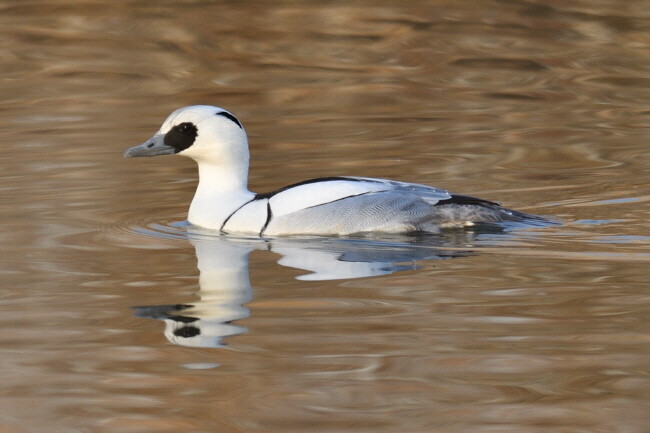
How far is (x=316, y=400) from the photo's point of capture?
5.12 metres

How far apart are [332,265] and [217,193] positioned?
1546mm

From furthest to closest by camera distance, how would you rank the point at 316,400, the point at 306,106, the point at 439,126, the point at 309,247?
the point at 306,106
the point at 439,126
the point at 309,247
the point at 316,400

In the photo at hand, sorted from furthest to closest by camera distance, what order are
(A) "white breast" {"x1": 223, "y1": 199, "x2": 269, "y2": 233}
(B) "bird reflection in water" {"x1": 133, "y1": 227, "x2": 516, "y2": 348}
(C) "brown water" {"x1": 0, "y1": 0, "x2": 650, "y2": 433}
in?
(A) "white breast" {"x1": 223, "y1": 199, "x2": 269, "y2": 233}
(B) "bird reflection in water" {"x1": 133, "y1": 227, "x2": 516, "y2": 348}
(C) "brown water" {"x1": 0, "y1": 0, "x2": 650, "y2": 433}

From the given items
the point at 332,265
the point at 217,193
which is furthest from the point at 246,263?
the point at 217,193

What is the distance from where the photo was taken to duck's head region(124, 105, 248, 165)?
8820 mm

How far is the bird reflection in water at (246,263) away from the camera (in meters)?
6.30

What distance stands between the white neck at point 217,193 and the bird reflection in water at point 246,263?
125mm

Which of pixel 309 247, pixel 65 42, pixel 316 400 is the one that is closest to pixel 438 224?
pixel 309 247

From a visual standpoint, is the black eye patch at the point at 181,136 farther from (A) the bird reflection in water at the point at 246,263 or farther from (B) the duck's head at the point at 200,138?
(A) the bird reflection in water at the point at 246,263

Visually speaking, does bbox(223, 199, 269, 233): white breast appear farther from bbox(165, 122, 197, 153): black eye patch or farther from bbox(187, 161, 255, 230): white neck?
bbox(165, 122, 197, 153): black eye patch

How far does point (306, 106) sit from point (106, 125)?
2.40m

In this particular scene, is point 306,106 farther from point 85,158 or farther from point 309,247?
point 309,247

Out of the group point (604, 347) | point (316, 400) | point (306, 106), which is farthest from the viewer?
point (306, 106)

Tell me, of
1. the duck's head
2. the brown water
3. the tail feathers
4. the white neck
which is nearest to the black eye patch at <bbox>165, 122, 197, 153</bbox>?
the duck's head
